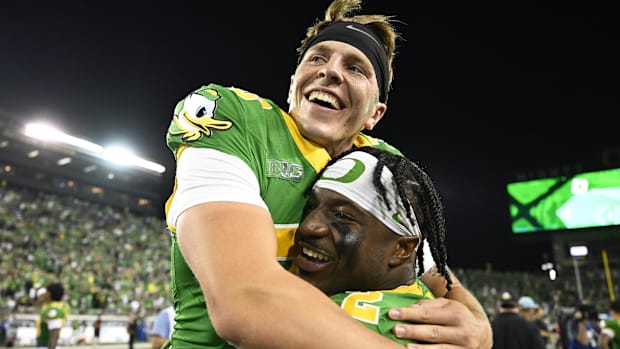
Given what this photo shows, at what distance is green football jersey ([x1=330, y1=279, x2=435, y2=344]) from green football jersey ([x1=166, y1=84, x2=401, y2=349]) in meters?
0.27

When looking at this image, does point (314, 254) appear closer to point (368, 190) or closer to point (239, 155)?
point (368, 190)

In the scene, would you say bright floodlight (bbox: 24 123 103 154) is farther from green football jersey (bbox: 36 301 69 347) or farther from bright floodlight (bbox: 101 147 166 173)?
green football jersey (bbox: 36 301 69 347)

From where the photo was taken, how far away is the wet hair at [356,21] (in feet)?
7.13

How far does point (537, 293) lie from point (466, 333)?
34538mm

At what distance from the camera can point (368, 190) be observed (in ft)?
5.03

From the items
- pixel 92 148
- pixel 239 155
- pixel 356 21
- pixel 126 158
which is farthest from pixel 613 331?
pixel 126 158

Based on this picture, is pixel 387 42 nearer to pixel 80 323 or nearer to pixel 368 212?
pixel 368 212

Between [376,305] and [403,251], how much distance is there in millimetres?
264

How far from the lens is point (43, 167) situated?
79.6 feet

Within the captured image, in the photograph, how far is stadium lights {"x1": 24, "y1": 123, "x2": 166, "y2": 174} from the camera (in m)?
23.3

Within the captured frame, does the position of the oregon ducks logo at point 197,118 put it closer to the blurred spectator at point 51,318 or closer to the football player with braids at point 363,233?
the football player with braids at point 363,233

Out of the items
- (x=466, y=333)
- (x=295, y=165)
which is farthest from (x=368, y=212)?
(x=466, y=333)

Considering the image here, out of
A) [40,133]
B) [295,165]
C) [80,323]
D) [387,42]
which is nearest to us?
[295,165]

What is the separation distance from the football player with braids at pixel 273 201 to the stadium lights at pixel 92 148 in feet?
78.4
